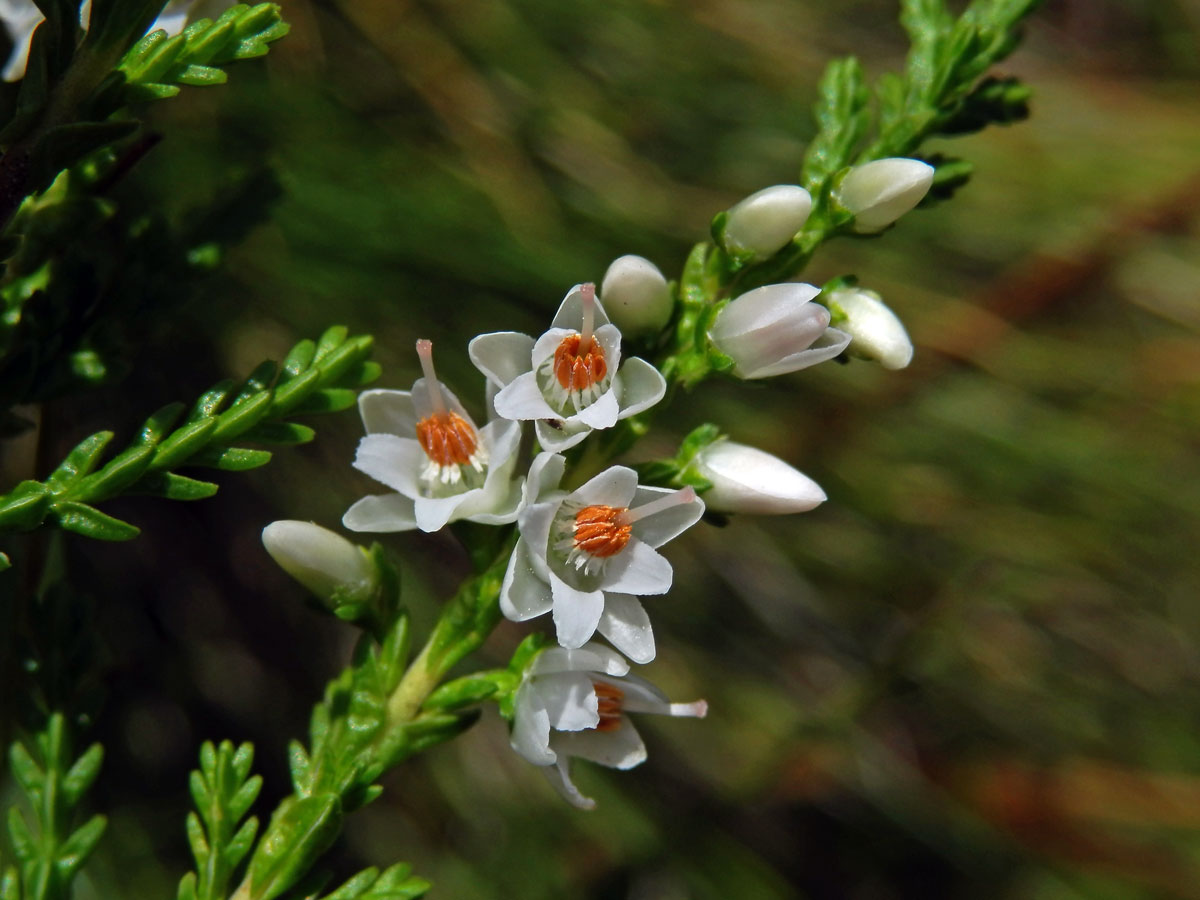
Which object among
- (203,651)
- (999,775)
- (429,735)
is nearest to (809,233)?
(429,735)

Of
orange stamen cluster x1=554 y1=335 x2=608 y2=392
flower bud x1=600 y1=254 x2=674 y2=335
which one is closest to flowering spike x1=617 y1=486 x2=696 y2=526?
orange stamen cluster x1=554 y1=335 x2=608 y2=392

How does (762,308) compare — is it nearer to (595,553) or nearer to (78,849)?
(595,553)

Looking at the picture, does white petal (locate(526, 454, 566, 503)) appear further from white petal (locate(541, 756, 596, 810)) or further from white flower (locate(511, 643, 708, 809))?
white petal (locate(541, 756, 596, 810))

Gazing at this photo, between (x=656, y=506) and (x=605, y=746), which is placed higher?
(x=656, y=506)

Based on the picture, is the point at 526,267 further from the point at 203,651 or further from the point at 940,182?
the point at 203,651

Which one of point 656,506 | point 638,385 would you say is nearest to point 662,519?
point 656,506

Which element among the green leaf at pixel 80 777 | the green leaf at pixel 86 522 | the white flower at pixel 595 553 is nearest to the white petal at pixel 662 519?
the white flower at pixel 595 553

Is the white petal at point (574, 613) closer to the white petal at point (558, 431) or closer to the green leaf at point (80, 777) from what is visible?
the white petal at point (558, 431)

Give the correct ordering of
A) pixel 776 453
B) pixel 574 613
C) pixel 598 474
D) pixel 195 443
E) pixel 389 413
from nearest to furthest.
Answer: pixel 574 613 < pixel 195 443 < pixel 598 474 < pixel 389 413 < pixel 776 453
